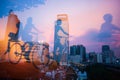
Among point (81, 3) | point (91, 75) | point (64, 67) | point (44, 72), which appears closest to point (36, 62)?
point (44, 72)

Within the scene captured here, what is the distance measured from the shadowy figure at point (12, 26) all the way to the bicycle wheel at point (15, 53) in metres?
0.15

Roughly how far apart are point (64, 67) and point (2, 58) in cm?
122

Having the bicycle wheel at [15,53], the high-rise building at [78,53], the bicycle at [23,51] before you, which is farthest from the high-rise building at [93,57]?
the bicycle wheel at [15,53]

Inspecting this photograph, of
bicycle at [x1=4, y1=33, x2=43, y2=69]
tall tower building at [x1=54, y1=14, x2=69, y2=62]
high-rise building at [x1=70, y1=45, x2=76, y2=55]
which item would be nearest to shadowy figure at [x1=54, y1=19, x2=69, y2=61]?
tall tower building at [x1=54, y1=14, x2=69, y2=62]

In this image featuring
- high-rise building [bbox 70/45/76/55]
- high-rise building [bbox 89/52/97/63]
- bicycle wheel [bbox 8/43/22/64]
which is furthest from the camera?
bicycle wheel [bbox 8/43/22/64]

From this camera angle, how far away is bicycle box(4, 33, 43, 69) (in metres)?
3.47

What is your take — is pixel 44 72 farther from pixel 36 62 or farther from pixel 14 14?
pixel 14 14

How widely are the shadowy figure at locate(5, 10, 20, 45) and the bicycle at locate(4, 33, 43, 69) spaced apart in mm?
67

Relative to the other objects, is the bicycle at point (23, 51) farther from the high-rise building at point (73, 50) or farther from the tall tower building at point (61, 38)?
the high-rise building at point (73, 50)

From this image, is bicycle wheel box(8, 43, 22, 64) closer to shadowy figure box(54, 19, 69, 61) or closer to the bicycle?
the bicycle

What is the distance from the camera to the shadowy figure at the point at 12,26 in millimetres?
3639


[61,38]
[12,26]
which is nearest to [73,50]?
[61,38]

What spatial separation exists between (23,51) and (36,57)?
282mm

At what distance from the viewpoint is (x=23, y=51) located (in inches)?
140
